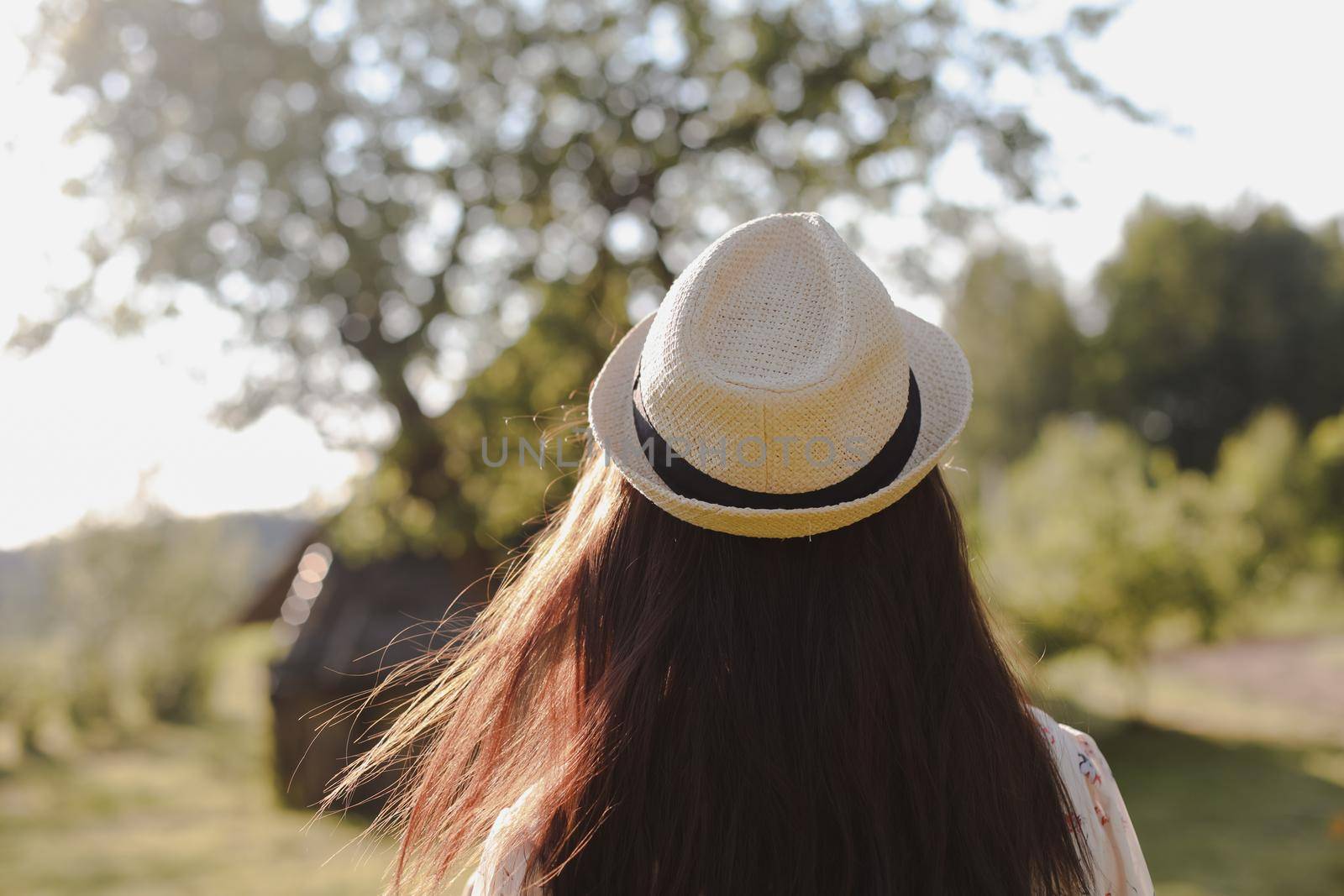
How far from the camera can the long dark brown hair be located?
1.23 metres

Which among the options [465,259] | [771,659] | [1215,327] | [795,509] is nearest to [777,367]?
[795,509]

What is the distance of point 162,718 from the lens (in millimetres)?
15680

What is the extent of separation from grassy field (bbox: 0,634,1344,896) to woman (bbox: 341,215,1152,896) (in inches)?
200

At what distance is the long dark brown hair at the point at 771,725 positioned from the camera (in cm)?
123

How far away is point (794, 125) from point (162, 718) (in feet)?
44.4

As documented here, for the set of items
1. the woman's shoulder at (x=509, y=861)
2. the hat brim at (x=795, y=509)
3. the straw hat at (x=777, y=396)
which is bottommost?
the woman's shoulder at (x=509, y=861)

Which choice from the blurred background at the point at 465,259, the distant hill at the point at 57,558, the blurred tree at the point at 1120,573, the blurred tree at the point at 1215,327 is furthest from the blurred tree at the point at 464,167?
the blurred tree at the point at 1215,327

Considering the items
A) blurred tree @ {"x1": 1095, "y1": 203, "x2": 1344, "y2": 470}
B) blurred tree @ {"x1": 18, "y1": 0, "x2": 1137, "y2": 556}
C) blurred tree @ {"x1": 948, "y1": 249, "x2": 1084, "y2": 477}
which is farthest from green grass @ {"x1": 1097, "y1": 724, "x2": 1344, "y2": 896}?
blurred tree @ {"x1": 948, "y1": 249, "x2": 1084, "y2": 477}

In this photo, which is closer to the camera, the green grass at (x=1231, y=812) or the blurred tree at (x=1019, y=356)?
the green grass at (x=1231, y=812)

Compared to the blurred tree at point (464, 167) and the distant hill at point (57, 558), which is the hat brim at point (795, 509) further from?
the distant hill at point (57, 558)

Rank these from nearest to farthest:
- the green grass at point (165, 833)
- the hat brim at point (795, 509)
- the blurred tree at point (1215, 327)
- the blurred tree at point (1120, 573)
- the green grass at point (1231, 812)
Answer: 1. the hat brim at point (795, 509)
2. the green grass at point (1231, 812)
3. the green grass at point (165, 833)
4. the blurred tree at point (1120, 573)
5. the blurred tree at point (1215, 327)

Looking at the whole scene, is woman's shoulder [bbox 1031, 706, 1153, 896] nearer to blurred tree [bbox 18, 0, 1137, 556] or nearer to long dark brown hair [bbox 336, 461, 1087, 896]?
long dark brown hair [bbox 336, 461, 1087, 896]

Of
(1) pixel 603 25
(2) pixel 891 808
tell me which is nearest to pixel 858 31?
(1) pixel 603 25

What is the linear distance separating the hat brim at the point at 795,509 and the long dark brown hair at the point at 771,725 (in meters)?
0.06
